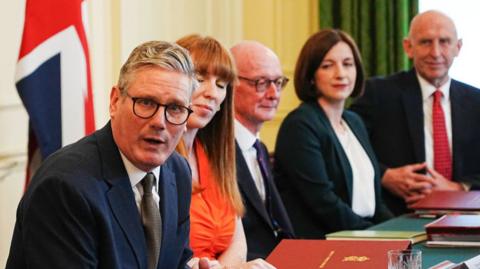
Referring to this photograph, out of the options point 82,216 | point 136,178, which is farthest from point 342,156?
point 82,216

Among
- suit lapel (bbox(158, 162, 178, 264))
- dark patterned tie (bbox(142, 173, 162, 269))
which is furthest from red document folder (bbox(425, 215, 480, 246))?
dark patterned tie (bbox(142, 173, 162, 269))

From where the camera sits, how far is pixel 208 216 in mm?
3045

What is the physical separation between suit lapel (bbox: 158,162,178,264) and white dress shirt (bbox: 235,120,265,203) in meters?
1.15

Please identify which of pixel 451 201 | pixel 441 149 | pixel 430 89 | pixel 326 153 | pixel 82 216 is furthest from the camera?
pixel 430 89

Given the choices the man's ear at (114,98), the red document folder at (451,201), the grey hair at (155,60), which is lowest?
the red document folder at (451,201)

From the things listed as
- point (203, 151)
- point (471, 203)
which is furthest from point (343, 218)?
point (203, 151)

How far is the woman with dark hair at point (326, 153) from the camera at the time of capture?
3938mm

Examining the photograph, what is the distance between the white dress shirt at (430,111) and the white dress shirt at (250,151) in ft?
4.27

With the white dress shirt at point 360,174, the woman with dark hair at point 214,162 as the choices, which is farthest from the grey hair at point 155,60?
the white dress shirt at point 360,174

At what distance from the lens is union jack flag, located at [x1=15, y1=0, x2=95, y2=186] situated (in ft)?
10.9

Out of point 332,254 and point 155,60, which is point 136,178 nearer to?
point 155,60

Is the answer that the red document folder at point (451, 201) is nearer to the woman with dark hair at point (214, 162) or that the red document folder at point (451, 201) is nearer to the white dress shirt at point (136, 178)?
the woman with dark hair at point (214, 162)

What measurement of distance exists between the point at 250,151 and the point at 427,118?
4.53 ft

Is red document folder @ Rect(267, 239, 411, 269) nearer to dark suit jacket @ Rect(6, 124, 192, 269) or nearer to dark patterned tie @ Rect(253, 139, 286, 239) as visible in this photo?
dark suit jacket @ Rect(6, 124, 192, 269)
